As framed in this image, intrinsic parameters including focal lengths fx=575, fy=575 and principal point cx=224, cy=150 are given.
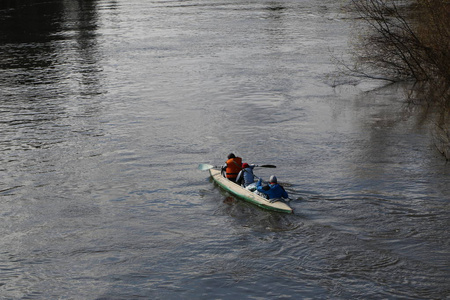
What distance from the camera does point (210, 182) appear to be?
20438 millimetres

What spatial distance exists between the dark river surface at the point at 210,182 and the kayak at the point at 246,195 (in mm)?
267

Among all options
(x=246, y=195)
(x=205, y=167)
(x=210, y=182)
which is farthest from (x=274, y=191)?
(x=205, y=167)

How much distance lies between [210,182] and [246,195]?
233 cm

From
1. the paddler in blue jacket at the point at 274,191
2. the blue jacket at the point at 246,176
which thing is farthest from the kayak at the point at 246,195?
the blue jacket at the point at 246,176

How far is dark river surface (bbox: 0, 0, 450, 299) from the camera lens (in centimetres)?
1450

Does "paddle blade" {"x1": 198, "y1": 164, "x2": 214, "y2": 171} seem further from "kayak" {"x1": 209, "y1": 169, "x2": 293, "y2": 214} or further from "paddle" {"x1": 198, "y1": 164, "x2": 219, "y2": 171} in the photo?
"kayak" {"x1": 209, "y1": 169, "x2": 293, "y2": 214}

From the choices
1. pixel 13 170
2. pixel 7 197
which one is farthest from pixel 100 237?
pixel 13 170

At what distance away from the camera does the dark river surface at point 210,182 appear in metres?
14.5

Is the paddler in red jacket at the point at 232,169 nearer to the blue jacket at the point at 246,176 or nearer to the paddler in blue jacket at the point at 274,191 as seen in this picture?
the blue jacket at the point at 246,176

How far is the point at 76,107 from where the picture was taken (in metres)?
31.4

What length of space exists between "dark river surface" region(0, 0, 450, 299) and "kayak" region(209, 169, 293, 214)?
0.27 meters

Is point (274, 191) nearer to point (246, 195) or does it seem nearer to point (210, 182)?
point (246, 195)

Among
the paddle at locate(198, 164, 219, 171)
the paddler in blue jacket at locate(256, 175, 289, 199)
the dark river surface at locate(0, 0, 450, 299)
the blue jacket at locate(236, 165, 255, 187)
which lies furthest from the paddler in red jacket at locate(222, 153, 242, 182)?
the paddler in blue jacket at locate(256, 175, 289, 199)

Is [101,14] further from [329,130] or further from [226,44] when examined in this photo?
[329,130]
